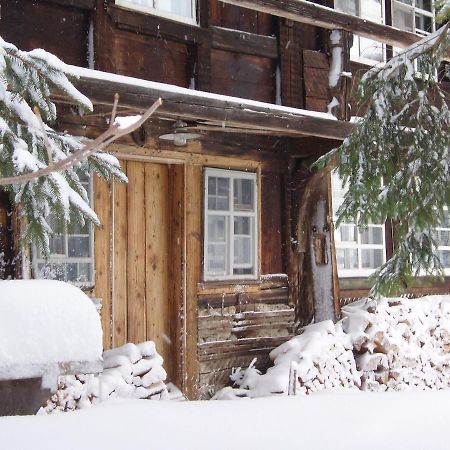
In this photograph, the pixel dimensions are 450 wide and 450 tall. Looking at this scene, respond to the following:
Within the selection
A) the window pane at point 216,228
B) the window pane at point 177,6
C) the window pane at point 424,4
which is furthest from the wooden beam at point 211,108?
the window pane at point 424,4

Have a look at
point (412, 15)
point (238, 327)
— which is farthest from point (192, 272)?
point (412, 15)

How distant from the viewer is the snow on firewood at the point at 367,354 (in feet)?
28.2

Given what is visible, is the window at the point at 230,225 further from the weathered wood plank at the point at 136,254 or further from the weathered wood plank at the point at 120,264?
the weathered wood plank at the point at 120,264

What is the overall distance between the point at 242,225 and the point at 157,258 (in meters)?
1.26

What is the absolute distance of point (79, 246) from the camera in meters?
7.86

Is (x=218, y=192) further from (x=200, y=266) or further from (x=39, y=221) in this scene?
(x=39, y=221)

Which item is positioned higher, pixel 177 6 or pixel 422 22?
pixel 422 22

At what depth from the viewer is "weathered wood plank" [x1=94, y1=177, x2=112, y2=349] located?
8016 millimetres

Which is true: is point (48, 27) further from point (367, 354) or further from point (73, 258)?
point (367, 354)

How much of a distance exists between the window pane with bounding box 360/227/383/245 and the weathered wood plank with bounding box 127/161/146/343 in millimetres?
4087

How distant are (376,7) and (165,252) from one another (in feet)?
18.8

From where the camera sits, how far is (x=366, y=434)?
3045 mm

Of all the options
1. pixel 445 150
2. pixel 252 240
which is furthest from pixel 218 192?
pixel 445 150

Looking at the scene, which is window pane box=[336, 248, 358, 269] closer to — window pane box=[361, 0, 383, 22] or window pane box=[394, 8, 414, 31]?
window pane box=[361, 0, 383, 22]
